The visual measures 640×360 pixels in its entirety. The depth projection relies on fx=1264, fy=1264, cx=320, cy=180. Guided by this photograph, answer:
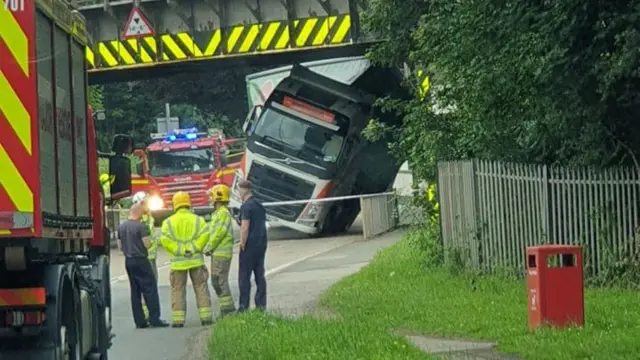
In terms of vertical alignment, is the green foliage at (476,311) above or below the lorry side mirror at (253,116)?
below

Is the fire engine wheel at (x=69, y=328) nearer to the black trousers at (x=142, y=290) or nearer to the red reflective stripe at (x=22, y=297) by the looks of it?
the red reflective stripe at (x=22, y=297)

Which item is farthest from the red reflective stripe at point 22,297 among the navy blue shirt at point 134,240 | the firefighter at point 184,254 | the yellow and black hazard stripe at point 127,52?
Answer: the yellow and black hazard stripe at point 127,52

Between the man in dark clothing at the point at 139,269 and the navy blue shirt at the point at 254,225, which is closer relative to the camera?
the navy blue shirt at the point at 254,225

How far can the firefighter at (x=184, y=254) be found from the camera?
15.9 metres

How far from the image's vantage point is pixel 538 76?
14234 mm

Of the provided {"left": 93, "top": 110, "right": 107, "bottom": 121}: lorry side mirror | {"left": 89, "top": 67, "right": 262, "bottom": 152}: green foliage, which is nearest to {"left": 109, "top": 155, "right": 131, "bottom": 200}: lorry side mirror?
{"left": 93, "top": 110, "right": 107, "bottom": 121}: lorry side mirror

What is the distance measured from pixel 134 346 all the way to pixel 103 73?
61.0 feet

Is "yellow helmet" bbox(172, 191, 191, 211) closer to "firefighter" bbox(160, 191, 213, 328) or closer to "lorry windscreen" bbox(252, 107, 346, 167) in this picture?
"firefighter" bbox(160, 191, 213, 328)

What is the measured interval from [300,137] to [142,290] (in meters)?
15.9

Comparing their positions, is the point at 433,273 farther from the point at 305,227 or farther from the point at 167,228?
the point at 305,227


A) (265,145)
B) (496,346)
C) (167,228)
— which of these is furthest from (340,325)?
(265,145)

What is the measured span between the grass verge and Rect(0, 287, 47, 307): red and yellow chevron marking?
3.04 meters

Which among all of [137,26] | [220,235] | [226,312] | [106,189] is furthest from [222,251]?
[137,26]

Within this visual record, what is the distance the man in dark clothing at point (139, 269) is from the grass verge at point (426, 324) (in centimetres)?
193
